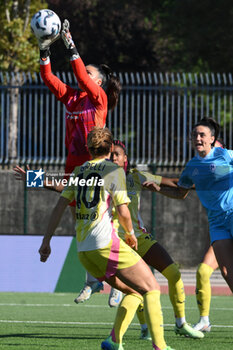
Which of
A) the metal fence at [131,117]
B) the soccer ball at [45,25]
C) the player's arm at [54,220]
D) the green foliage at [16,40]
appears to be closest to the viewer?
the player's arm at [54,220]

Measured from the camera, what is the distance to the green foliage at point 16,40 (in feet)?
74.2

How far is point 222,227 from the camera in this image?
777cm

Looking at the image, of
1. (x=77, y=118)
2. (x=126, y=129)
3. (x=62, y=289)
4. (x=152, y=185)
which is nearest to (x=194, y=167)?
(x=152, y=185)

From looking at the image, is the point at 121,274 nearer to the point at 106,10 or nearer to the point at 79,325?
the point at 79,325

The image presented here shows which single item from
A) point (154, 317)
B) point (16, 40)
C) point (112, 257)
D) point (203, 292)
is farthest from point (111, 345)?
point (16, 40)

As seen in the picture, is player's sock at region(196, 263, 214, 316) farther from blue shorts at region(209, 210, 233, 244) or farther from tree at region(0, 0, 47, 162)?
tree at region(0, 0, 47, 162)

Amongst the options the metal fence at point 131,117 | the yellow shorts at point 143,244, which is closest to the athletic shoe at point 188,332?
the yellow shorts at point 143,244

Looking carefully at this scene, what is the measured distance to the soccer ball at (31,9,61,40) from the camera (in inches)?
325

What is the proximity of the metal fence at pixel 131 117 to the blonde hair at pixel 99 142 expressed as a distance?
10.8 m

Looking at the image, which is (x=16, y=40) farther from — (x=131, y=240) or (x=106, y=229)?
(x=106, y=229)

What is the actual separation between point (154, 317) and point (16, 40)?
686 inches

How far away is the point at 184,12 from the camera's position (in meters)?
37.9

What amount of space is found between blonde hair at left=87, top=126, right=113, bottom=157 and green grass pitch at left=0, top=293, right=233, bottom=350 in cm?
188

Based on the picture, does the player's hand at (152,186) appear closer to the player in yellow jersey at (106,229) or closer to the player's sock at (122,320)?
the player in yellow jersey at (106,229)
